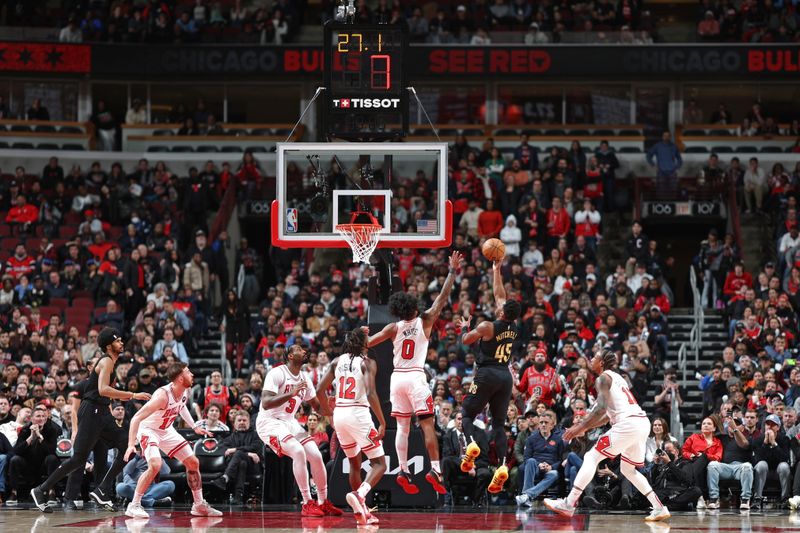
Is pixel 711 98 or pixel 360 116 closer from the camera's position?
pixel 360 116

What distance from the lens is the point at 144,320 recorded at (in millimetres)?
23625

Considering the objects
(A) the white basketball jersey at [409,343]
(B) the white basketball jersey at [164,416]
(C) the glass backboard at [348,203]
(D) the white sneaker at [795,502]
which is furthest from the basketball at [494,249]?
(D) the white sneaker at [795,502]

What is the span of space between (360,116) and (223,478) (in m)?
5.50

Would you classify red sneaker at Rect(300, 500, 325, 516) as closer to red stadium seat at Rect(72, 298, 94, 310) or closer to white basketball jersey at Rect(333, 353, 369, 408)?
white basketball jersey at Rect(333, 353, 369, 408)

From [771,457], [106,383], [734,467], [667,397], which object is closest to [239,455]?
[106,383]

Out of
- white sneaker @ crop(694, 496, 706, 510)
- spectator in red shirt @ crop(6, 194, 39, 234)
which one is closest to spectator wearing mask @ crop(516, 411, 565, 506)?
white sneaker @ crop(694, 496, 706, 510)

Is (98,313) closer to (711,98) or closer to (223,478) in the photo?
(223,478)

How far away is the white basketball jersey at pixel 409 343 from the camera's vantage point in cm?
1510

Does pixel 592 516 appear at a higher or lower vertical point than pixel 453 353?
lower

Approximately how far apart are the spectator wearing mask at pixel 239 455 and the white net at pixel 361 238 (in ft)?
12.0

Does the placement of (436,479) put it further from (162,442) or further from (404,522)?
(162,442)

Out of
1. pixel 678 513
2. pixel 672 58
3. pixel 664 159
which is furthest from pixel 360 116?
pixel 672 58

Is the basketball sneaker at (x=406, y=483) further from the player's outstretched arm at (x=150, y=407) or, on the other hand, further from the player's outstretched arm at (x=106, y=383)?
the player's outstretched arm at (x=106, y=383)

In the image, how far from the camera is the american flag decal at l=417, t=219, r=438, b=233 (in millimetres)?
16922
